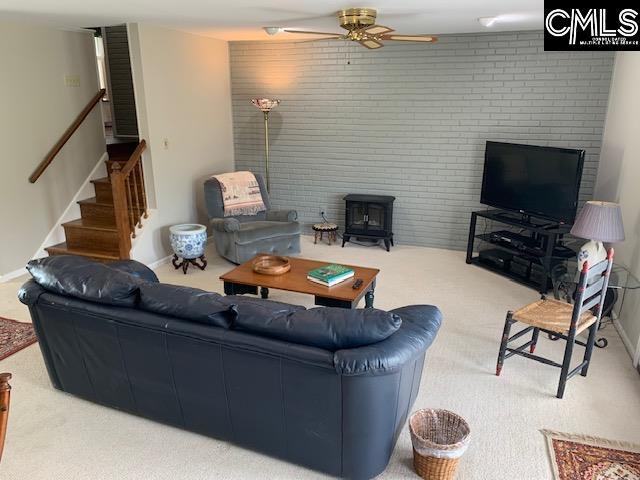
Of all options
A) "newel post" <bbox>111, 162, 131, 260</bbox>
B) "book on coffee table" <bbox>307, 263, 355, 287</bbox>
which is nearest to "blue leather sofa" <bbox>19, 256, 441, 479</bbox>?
"book on coffee table" <bbox>307, 263, 355, 287</bbox>

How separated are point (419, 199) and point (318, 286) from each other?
268cm

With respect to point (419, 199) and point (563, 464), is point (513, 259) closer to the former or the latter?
point (419, 199)

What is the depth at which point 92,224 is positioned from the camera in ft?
16.1

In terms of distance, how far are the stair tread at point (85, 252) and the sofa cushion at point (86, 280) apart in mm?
2127

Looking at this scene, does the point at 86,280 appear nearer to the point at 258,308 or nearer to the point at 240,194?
the point at 258,308

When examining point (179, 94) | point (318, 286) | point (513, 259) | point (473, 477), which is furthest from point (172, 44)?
point (473, 477)

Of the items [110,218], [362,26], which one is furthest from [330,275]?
[110,218]

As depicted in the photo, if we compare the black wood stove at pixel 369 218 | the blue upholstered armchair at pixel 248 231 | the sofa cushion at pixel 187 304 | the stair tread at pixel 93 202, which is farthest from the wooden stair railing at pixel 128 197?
the sofa cushion at pixel 187 304

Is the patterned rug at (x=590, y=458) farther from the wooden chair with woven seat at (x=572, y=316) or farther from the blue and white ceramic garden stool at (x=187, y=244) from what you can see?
the blue and white ceramic garden stool at (x=187, y=244)

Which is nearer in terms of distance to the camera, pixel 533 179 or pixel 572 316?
pixel 572 316

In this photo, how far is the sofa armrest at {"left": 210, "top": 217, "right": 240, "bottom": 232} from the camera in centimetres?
484

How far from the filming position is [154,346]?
7.54 feet

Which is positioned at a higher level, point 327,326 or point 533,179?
point 533,179

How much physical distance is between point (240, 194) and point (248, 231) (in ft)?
2.29
